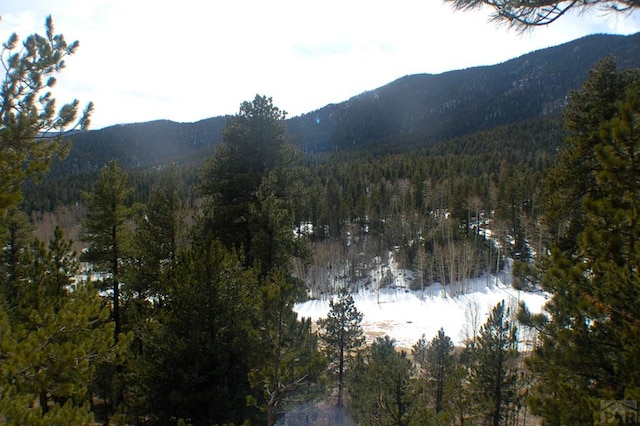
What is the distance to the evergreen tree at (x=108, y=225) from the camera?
1272 centimetres

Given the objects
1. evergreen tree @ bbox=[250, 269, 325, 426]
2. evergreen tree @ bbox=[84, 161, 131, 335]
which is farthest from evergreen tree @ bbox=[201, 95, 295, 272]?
evergreen tree @ bbox=[250, 269, 325, 426]

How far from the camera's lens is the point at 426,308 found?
40.2 m

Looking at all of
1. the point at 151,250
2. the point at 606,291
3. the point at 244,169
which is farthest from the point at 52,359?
the point at 151,250

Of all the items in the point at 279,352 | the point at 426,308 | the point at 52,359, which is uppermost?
the point at 52,359

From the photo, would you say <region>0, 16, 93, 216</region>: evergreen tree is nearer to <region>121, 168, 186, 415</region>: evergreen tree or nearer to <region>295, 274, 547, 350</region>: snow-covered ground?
<region>121, 168, 186, 415</region>: evergreen tree

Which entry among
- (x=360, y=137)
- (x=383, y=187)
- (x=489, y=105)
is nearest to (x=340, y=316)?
(x=383, y=187)

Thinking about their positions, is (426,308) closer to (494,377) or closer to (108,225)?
(494,377)

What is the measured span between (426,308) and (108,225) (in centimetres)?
3512

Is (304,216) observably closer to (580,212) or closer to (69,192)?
(580,212)

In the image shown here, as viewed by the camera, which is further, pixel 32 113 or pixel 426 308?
pixel 426 308

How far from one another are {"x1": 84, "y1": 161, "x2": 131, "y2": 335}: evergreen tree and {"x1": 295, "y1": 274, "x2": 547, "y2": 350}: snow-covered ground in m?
25.0

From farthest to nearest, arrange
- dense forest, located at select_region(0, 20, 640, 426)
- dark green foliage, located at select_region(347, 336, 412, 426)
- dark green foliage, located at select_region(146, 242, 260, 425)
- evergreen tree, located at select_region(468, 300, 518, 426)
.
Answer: evergreen tree, located at select_region(468, 300, 518, 426) → dark green foliage, located at select_region(347, 336, 412, 426) → dark green foliage, located at select_region(146, 242, 260, 425) → dense forest, located at select_region(0, 20, 640, 426)

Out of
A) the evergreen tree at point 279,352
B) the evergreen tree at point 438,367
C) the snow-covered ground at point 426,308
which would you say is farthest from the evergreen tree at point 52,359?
the snow-covered ground at point 426,308

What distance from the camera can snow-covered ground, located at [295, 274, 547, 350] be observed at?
34094 mm
